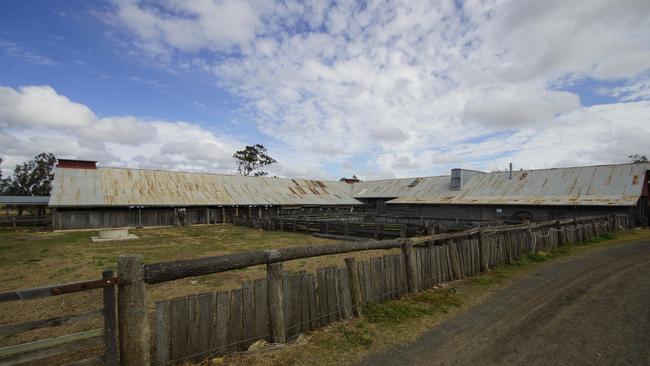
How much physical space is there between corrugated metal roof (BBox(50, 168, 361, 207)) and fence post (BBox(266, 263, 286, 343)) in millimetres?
29213

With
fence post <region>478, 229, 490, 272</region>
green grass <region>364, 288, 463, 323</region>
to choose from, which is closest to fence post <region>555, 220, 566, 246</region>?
fence post <region>478, 229, 490, 272</region>

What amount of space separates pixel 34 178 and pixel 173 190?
59160 mm

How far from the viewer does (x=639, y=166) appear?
91.0 feet

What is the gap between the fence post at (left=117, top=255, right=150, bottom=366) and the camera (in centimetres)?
398

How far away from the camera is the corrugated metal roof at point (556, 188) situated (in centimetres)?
2623

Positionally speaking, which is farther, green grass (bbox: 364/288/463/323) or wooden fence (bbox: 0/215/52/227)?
wooden fence (bbox: 0/215/52/227)

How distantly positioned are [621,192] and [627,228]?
3554 mm

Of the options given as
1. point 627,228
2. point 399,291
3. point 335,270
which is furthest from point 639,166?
point 335,270

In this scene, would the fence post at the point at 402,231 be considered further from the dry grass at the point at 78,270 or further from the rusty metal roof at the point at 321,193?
the rusty metal roof at the point at 321,193

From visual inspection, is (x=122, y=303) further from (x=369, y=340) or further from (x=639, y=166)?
(x=639, y=166)

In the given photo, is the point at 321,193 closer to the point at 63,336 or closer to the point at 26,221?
the point at 26,221

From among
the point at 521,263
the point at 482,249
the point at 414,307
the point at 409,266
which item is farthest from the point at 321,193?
the point at 414,307

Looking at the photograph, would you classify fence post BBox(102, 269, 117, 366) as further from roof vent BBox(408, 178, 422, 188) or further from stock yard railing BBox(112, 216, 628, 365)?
roof vent BBox(408, 178, 422, 188)

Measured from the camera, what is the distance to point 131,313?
13.2 feet
